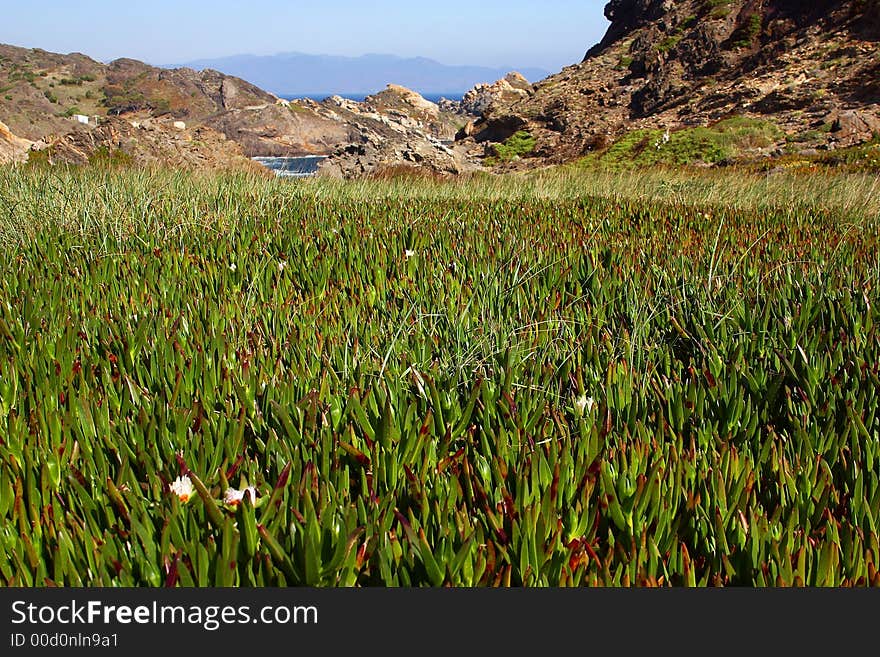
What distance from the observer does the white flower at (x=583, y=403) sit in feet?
7.40

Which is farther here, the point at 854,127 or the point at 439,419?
the point at 854,127

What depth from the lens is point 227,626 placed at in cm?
133

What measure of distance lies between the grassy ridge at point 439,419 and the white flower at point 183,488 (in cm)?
4

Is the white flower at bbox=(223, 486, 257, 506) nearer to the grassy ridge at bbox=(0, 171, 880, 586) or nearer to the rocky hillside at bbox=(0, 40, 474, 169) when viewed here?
A: the grassy ridge at bbox=(0, 171, 880, 586)

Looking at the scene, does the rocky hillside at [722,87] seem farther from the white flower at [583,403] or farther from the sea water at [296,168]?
the white flower at [583,403]

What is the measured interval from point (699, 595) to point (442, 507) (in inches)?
23.5

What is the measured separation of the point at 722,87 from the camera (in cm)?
3023

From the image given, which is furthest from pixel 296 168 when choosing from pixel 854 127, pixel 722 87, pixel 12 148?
pixel 722 87

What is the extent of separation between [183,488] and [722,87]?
108 ft

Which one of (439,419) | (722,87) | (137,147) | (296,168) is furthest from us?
(722,87)

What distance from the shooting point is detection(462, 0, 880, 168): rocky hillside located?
24891mm

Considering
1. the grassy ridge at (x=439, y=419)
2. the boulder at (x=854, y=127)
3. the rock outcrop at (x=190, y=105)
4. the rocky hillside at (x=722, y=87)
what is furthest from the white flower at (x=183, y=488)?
the rock outcrop at (x=190, y=105)

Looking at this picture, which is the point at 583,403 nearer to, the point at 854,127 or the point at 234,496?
the point at 234,496

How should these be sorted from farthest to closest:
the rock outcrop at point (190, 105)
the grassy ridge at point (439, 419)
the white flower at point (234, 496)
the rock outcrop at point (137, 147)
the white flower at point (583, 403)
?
the rock outcrop at point (190, 105), the rock outcrop at point (137, 147), the white flower at point (583, 403), the white flower at point (234, 496), the grassy ridge at point (439, 419)
